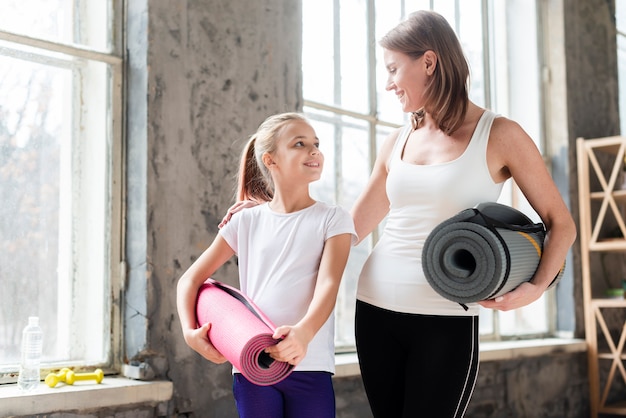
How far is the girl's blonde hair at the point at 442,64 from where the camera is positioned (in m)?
1.74

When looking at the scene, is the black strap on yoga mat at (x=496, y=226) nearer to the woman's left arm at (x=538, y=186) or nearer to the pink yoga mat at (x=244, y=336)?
the woman's left arm at (x=538, y=186)

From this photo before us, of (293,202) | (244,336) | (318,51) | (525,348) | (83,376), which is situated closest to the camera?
(244,336)

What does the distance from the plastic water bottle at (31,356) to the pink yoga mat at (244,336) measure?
108 centimetres

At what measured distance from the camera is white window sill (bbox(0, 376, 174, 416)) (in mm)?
2305

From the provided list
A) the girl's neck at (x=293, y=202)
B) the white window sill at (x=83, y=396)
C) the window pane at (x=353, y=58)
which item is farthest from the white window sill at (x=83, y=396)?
the window pane at (x=353, y=58)

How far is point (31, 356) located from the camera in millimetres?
2496

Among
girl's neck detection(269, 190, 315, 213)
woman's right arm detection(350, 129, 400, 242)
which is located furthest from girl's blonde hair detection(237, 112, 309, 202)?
woman's right arm detection(350, 129, 400, 242)

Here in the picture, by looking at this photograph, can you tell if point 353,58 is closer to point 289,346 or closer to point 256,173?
point 256,173

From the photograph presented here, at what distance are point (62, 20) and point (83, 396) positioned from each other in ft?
4.51

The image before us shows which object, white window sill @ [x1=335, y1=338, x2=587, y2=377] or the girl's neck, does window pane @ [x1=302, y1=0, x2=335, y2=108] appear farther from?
the girl's neck

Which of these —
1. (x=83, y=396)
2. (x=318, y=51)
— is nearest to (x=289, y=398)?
(x=83, y=396)

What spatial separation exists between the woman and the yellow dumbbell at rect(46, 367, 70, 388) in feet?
3.95

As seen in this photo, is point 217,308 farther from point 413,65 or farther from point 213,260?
point 413,65

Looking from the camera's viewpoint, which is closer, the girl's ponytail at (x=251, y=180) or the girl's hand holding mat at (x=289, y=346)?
the girl's hand holding mat at (x=289, y=346)
